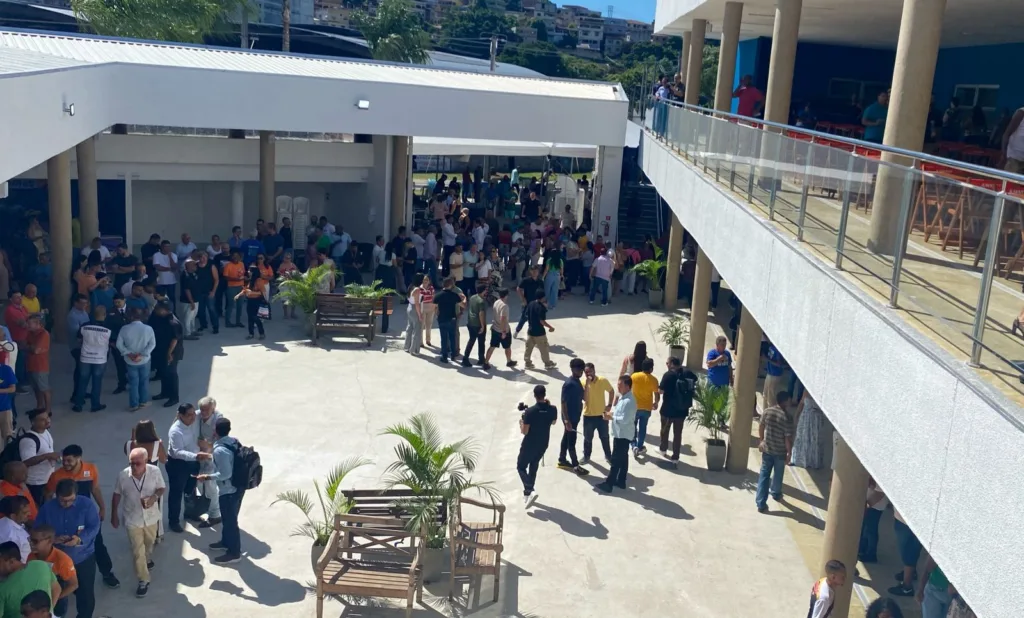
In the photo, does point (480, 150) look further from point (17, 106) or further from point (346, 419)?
point (17, 106)

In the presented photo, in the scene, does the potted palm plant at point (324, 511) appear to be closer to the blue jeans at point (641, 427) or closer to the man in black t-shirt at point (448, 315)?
the blue jeans at point (641, 427)

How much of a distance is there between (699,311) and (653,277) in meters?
5.35

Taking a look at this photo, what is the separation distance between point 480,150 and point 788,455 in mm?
17394

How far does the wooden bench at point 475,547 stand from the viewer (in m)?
9.25

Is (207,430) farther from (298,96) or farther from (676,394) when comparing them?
(298,96)

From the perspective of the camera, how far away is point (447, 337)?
659 inches

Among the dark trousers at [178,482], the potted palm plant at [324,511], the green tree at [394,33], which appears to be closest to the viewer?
the potted palm plant at [324,511]

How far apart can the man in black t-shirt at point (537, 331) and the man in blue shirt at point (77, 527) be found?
9.31 metres

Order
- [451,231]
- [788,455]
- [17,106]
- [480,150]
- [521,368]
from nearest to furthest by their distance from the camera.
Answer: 1. [17,106]
2. [788,455]
3. [521,368]
4. [451,231]
5. [480,150]

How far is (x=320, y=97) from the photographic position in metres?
21.4

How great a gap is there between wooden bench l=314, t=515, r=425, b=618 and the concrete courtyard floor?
441mm

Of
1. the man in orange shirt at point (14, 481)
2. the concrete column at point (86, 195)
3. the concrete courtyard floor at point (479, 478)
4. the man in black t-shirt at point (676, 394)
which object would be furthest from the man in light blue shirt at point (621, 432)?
the concrete column at point (86, 195)

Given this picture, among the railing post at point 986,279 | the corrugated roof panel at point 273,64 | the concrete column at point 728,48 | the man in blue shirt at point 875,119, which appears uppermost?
the concrete column at point 728,48

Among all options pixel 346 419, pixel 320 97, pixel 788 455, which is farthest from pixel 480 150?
pixel 788 455
